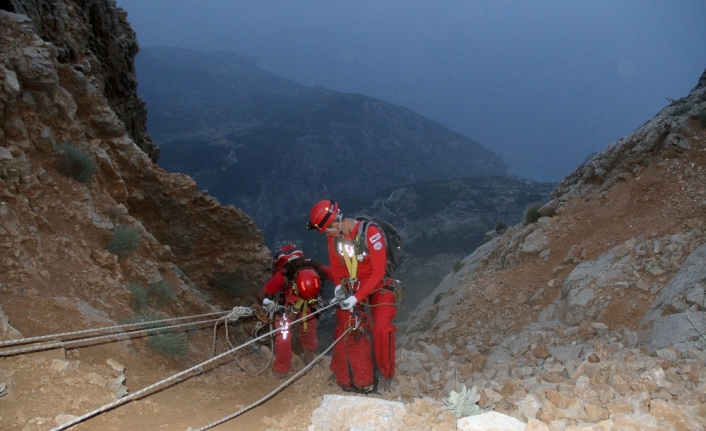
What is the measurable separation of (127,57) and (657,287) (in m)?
15.0

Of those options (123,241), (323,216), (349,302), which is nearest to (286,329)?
(349,302)

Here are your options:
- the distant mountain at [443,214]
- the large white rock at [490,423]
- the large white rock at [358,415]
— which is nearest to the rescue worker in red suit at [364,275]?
the large white rock at [358,415]

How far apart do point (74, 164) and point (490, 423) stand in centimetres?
769

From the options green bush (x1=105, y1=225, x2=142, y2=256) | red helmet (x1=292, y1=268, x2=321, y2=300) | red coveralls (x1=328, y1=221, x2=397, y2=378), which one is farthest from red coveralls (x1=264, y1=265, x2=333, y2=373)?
green bush (x1=105, y1=225, x2=142, y2=256)

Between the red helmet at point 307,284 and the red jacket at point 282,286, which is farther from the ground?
the red helmet at point 307,284

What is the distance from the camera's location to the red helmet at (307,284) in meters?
6.02

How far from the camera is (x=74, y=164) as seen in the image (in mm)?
7344

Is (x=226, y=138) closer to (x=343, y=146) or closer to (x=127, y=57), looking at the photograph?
(x=343, y=146)

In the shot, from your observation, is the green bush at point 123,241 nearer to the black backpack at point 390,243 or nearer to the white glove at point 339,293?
the white glove at point 339,293

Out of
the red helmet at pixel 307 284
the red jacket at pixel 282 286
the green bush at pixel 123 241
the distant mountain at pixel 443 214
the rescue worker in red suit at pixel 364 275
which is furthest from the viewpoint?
the distant mountain at pixel 443 214

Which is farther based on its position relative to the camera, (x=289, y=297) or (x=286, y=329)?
(x=289, y=297)

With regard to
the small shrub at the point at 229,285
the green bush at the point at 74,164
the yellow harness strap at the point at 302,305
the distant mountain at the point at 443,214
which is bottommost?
the distant mountain at the point at 443,214

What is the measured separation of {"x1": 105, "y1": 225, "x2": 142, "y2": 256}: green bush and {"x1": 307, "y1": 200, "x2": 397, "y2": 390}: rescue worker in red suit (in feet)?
12.3

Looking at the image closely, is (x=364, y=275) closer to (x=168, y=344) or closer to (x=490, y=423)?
(x=168, y=344)
